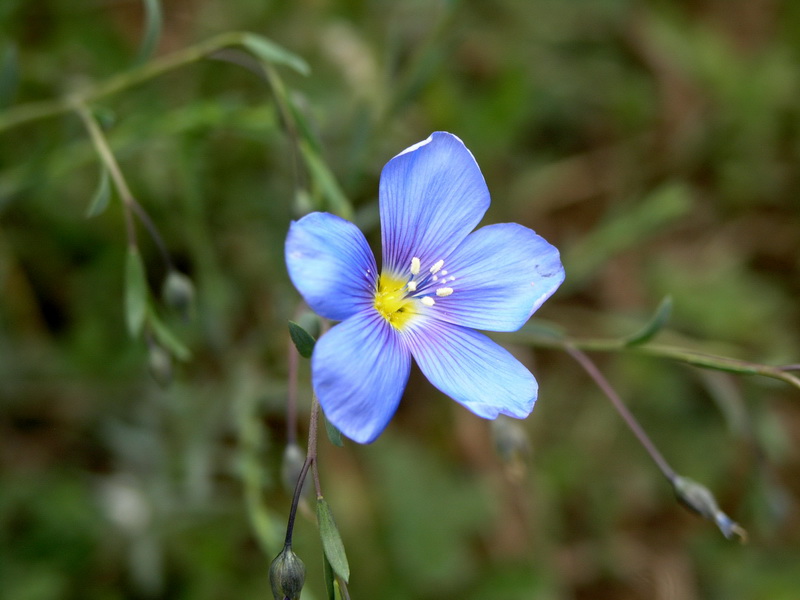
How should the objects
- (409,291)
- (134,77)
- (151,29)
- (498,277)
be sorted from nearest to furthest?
(498,277), (409,291), (151,29), (134,77)

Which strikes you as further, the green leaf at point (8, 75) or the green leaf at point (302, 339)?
the green leaf at point (8, 75)

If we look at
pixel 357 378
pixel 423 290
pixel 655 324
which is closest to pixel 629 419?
pixel 655 324

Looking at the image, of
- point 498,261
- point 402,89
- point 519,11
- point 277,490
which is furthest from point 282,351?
point 519,11

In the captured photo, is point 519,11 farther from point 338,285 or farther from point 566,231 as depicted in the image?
point 338,285

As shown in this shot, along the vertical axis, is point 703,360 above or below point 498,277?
below

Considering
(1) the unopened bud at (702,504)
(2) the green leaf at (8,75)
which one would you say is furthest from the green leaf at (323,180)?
(1) the unopened bud at (702,504)

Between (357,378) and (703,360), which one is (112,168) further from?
(703,360)

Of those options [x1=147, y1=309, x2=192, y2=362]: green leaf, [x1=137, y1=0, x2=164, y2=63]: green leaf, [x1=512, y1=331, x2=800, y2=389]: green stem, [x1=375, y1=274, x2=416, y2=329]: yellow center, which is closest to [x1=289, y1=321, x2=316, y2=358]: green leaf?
[x1=375, y1=274, x2=416, y2=329]: yellow center

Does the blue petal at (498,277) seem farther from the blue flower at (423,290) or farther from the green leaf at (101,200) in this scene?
the green leaf at (101,200)
